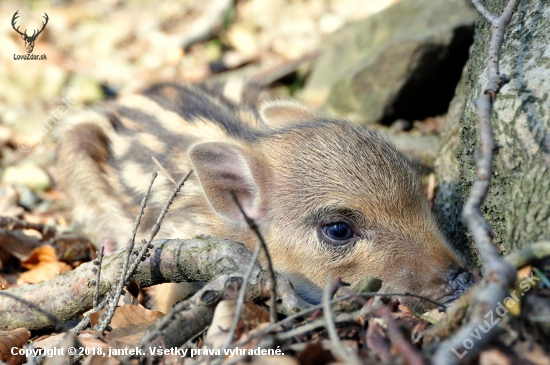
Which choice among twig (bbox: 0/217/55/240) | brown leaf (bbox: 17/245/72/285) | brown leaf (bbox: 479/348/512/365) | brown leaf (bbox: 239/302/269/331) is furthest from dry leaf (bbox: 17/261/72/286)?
brown leaf (bbox: 479/348/512/365)

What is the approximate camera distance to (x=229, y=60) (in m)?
7.73

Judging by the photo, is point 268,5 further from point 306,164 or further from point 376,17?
point 306,164

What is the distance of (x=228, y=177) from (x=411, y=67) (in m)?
2.77

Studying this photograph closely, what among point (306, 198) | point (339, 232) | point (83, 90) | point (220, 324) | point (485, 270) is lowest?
point (485, 270)

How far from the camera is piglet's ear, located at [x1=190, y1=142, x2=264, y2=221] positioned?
121 inches

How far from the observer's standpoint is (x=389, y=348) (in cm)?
176

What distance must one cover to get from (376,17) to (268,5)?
2.51 m

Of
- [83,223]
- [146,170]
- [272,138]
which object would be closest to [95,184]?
[83,223]

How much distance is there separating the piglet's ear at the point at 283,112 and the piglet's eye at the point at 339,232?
1267 mm

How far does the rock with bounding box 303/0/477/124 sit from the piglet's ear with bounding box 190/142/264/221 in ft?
8.43

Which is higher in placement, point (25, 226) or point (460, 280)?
point (25, 226)

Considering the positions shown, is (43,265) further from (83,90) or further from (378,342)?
(83,90)
